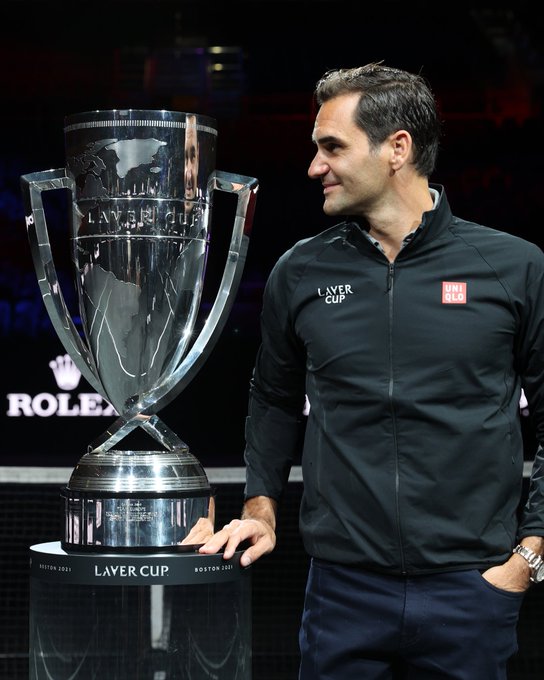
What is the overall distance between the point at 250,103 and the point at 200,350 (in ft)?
9.36

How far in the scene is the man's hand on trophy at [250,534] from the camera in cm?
176

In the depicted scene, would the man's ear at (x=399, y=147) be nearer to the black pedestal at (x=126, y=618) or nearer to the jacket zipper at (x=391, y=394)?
the jacket zipper at (x=391, y=394)

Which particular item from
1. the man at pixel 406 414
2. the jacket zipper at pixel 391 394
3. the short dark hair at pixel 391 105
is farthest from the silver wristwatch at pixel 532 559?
the short dark hair at pixel 391 105

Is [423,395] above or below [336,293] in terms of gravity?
below

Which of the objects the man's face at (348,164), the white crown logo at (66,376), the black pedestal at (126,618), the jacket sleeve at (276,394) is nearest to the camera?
the black pedestal at (126,618)

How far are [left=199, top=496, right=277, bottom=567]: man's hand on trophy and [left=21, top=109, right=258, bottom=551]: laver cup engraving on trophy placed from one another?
4cm

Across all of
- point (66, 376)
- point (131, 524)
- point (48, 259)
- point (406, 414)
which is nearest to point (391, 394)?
point (406, 414)

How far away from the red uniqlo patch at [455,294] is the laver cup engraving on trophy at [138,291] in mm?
322

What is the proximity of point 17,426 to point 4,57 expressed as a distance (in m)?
1.36

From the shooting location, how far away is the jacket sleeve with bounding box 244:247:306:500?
1.93 metres

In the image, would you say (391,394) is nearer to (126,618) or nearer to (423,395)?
(423,395)

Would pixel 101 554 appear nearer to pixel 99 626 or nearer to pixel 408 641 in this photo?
pixel 99 626

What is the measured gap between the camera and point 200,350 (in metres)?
1.90

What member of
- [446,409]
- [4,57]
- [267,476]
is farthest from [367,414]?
[4,57]
